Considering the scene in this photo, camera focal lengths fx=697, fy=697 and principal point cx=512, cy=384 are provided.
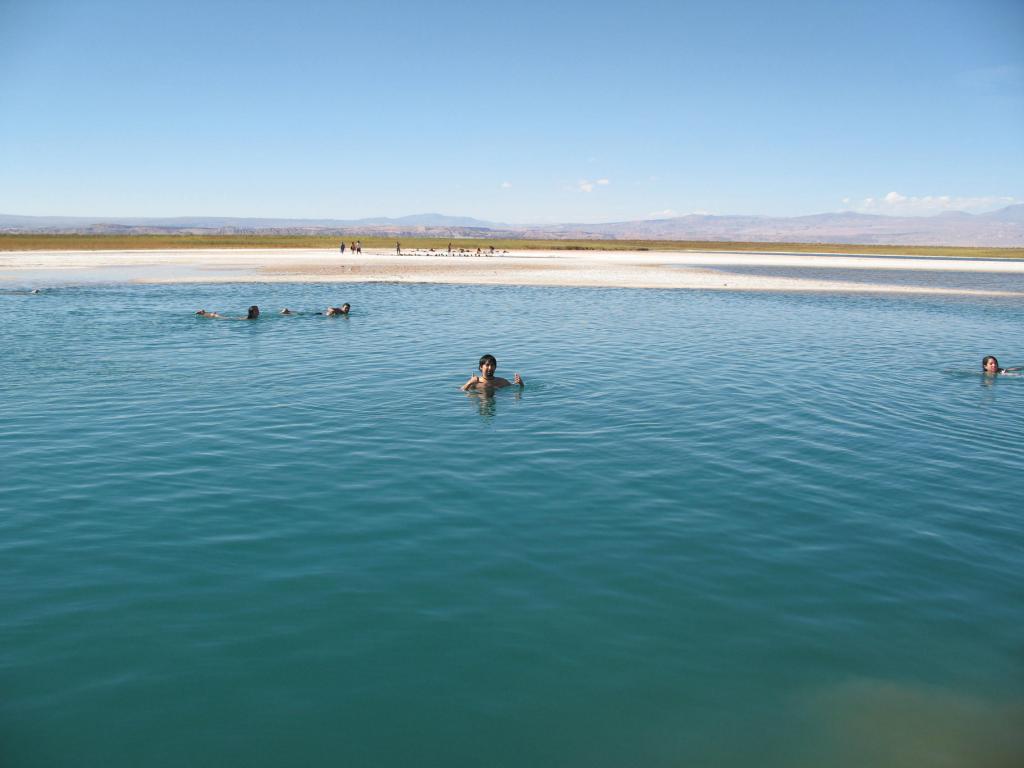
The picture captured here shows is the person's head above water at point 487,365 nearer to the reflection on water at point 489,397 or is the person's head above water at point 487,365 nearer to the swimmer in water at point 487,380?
the swimmer in water at point 487,380

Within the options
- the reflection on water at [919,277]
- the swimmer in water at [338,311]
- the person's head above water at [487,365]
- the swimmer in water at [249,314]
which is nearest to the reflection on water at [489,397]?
the person's head above water at [487,365]

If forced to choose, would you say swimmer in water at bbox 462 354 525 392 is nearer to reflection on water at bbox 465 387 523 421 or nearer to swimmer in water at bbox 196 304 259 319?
reflection on water at bbox 465 387 523 421

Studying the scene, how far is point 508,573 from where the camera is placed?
9.12 metres

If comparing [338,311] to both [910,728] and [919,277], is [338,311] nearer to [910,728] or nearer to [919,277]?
[910,728]

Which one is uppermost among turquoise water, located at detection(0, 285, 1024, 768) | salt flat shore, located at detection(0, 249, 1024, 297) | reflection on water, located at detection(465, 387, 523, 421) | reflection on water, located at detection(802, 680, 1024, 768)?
salt flat shore, located at detection(0, 249, 1024, 297)

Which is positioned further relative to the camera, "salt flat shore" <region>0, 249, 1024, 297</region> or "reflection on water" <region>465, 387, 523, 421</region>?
"salt flat shore" <region>0, 249, 1024, 297</region>

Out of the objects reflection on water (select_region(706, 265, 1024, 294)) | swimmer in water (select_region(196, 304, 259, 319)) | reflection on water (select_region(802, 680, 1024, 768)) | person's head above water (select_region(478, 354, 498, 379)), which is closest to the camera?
reflection on water (select_region(802, 680, 1024, 768))

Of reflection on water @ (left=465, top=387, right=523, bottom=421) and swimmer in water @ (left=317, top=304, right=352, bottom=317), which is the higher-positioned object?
swimmer in water @ (left=317, top=304, right=352, bottom=317)

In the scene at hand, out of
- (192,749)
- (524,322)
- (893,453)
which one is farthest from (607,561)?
(524,322)

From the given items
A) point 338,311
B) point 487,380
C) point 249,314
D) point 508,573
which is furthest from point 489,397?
point 249,314

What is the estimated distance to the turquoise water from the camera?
6.50 m

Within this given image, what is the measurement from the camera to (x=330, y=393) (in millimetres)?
18672

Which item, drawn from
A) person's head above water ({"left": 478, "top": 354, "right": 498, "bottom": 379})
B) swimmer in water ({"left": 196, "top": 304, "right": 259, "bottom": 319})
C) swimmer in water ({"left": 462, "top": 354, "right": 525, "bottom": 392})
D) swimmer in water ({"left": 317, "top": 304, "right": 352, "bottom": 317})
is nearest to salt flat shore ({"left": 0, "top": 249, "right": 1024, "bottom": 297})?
swimmer in water ({"left": 317, "top": 304, "right": 352, "bottom": 317})

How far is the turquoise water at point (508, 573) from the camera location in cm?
650
